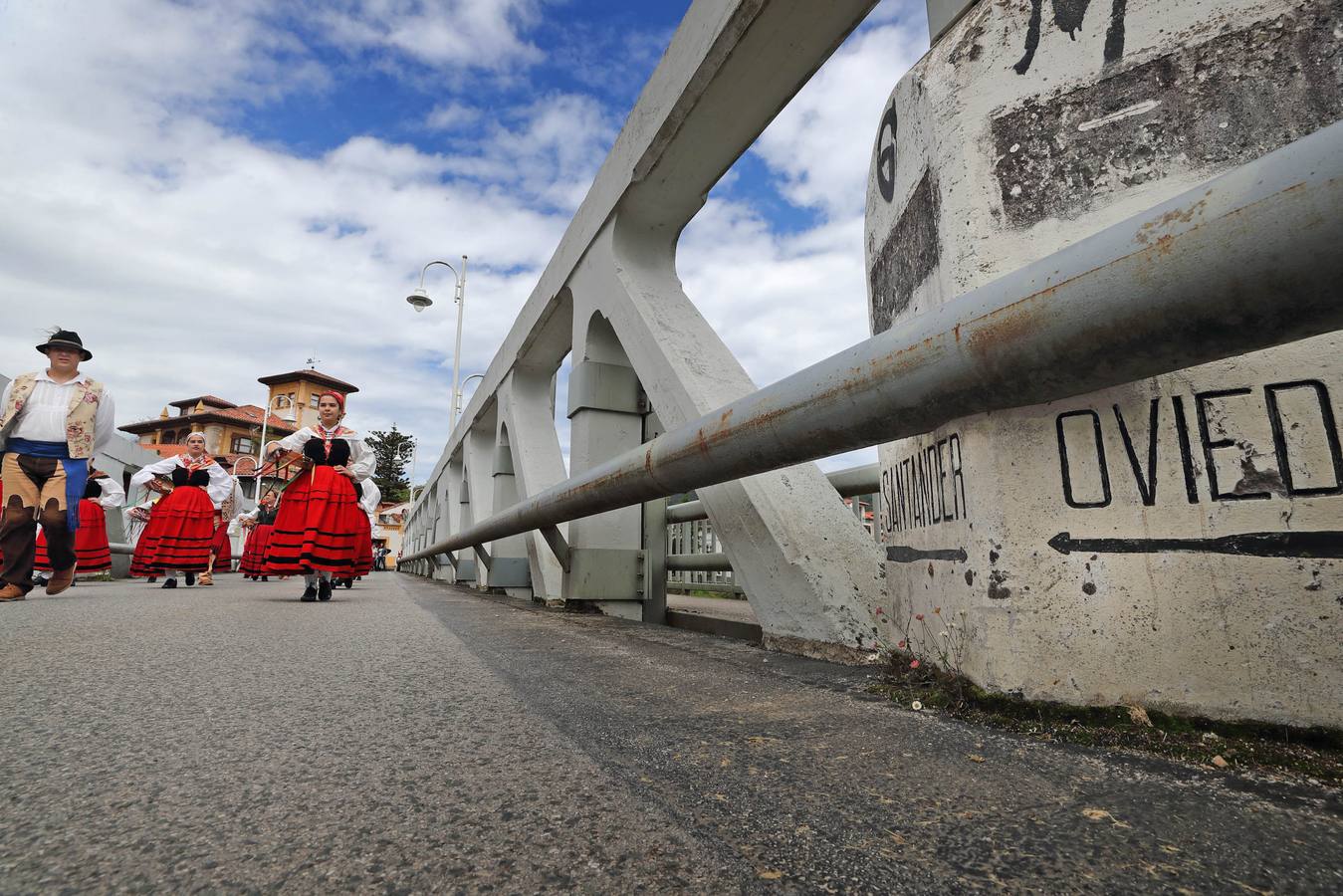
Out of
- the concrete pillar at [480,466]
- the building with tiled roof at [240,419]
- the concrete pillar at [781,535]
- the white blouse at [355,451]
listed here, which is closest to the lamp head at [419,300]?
the concrete pillar at [480,466]

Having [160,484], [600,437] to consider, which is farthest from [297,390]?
[600,437]

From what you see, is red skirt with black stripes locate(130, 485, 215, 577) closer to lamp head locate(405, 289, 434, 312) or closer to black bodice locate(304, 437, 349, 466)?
black bodice locate(304, 437, 349, 466)

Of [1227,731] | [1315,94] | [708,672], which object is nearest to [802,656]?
[708,672]

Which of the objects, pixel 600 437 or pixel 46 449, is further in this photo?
pixel 46 449

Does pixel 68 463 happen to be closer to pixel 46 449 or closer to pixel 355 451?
pixel 46 449

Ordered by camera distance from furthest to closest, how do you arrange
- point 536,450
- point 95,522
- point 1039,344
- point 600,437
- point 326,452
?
point 95,522 < point 536,450 < point 326,452 < point 600,437 < point 1039,344

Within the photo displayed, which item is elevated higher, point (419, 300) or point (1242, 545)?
point (419, 300)

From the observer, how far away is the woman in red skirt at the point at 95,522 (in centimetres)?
789

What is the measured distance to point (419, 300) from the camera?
741 inches

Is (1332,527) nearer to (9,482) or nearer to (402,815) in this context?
(402,815)

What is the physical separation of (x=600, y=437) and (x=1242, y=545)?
421 centimetres

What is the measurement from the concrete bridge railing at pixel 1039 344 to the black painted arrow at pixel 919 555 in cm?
1

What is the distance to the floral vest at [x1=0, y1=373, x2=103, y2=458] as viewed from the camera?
5543 mm

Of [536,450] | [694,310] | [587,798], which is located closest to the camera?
[587,798]
